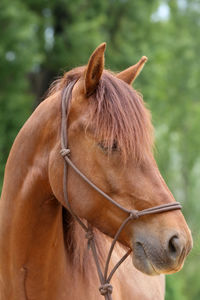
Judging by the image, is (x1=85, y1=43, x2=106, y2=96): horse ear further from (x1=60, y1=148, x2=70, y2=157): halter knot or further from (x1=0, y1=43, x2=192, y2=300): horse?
(x1=60, y1=148, x2=70, y2=157): halter knot

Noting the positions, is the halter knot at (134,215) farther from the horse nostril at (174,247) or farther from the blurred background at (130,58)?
the blurred background at (130,58)

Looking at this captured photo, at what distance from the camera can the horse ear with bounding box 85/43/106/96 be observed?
6.99 feet

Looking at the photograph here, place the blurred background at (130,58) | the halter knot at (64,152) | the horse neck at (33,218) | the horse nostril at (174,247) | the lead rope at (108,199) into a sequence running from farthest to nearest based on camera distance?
the blurred background at (130,58)
the horse neck at (33,218)
the halter knot at (64,152)
the lead rope at (108,199)
the horse nostril at (174,247)

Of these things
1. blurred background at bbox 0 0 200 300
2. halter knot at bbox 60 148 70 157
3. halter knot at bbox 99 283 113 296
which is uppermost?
blurred background at bbox 0 0 200 300

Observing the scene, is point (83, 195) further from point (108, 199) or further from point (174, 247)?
point (174, 247)

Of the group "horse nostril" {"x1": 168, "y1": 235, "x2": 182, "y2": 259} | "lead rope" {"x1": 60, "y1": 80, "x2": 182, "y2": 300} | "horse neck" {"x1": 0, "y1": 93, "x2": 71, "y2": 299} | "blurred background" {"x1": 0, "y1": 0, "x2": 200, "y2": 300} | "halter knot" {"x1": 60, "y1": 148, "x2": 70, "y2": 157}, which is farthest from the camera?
"blurred background" {"x1": 0, "y1": 0, "x2": 200, "y2": 300}

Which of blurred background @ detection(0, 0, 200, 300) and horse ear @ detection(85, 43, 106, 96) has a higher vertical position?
blurred background @ detection(0, 0, 200, 300)

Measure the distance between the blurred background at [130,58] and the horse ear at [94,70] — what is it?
3658mm

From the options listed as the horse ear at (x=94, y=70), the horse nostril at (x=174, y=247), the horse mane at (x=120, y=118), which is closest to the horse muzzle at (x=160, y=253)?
the horse nostril at (x=174, y=247)

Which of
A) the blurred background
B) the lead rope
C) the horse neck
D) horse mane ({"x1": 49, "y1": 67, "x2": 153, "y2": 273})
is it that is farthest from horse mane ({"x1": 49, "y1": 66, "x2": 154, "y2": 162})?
the blurred background

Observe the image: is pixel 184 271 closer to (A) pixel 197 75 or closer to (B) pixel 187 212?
(B) pixel 187 212

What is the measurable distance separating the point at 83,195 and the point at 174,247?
0.49 m

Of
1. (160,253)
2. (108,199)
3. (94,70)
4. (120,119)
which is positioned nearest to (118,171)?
(108,199)

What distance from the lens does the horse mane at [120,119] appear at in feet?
6.88
